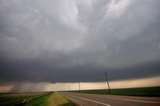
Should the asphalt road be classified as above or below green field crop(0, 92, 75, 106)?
below

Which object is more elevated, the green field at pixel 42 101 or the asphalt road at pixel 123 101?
the green field at pixel 42 101

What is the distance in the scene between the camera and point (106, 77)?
2290 inches

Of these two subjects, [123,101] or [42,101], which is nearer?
[123,101]

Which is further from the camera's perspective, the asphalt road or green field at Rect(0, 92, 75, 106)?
green field at Rect(0, 92, 75, 106)

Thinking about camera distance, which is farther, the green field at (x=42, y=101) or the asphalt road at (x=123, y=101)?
the green field at (x=42, y=101)

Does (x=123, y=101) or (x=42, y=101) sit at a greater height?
(x=42, y=101)
